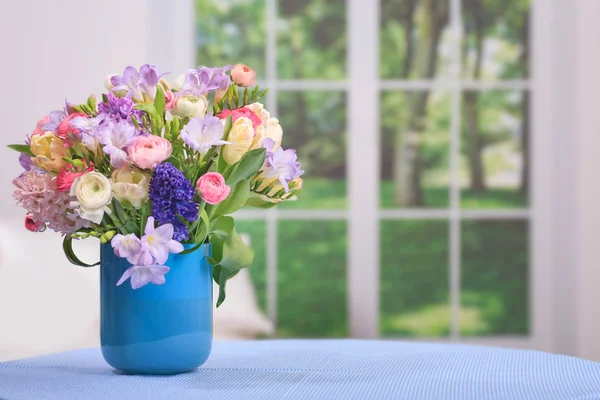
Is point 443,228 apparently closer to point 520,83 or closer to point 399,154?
point 399,154

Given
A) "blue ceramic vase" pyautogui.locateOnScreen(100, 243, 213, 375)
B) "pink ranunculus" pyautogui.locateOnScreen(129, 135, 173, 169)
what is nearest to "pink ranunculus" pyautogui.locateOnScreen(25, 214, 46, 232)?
"blue ceramic vase" pyautogui.locateOnScreen(100, 243, 213, 375)

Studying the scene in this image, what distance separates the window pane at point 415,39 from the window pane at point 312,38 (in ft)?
1.46

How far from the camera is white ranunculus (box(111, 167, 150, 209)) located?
49.0 inches

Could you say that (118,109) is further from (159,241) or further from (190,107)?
(159,241)

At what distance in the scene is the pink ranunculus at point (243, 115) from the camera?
1327 mm

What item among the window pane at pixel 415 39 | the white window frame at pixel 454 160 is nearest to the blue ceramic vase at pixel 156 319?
the white window frame at pixel 454 160

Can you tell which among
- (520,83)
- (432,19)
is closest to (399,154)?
(432,19)

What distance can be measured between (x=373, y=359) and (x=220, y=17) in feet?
15.9

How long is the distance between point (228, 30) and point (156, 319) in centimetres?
495

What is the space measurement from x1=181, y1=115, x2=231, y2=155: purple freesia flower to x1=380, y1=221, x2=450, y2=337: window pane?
17.7ft

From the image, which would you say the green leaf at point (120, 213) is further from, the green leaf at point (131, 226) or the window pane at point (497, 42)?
the window pane at point (497, 42)

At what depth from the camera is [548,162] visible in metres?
3.30

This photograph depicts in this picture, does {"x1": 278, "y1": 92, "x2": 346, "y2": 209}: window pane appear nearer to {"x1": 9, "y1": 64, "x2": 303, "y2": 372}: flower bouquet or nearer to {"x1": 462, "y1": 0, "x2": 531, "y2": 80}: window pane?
{"x1": 462, "y1": 0, "x2": 531, "y2": 80}: window pane

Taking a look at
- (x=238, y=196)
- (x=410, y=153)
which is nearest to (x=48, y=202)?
(x=238, y=196)
